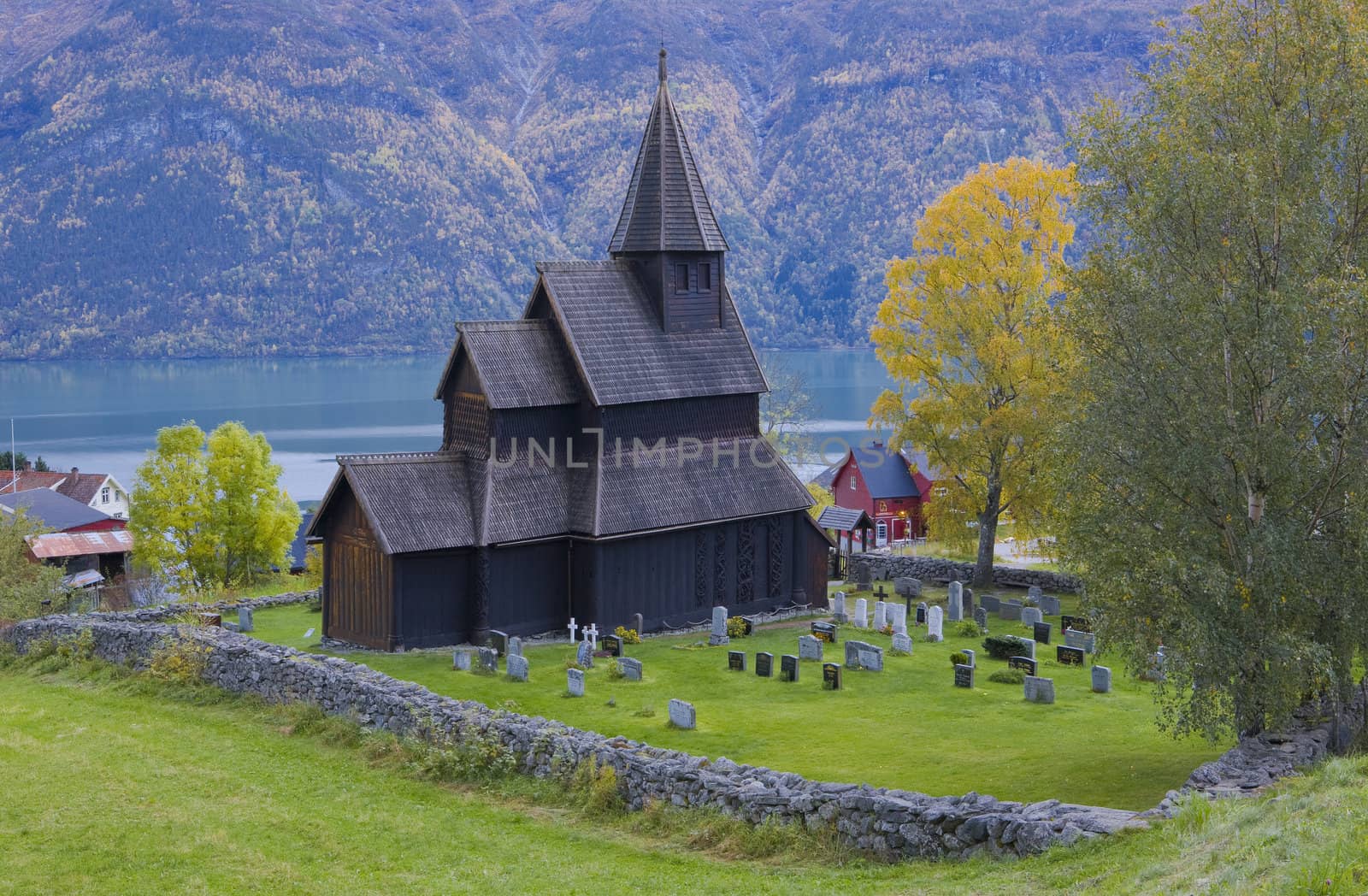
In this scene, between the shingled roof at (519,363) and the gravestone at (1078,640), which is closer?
the gravestone at (1078,640)

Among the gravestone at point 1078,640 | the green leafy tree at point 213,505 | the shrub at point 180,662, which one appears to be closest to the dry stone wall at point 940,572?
the gravestone at point 1078,640

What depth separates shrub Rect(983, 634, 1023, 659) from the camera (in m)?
29.0

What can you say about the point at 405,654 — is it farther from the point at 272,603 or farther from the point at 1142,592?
the point at 1142,592

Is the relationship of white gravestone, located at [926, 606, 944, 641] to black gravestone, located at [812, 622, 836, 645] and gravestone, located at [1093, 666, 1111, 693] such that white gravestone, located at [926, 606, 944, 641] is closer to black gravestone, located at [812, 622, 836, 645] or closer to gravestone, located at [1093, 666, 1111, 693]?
black gravestone, located at [812, 622, 836, 645]

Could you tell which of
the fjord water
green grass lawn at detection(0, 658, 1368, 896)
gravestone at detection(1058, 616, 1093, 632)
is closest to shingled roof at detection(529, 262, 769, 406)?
gravestone at detection(1058, 616, 1093, 632)

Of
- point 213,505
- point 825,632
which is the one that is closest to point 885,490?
point 213,505

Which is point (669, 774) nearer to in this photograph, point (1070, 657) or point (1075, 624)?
point (1070, 657)

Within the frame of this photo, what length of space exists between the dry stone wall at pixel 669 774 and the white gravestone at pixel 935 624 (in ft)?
42.7

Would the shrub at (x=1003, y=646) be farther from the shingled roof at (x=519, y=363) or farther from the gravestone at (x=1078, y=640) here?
the shingled roof at (x=519, y=363)

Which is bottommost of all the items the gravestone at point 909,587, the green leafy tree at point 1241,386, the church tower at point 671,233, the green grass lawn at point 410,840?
the green grass lawn at point 410,840

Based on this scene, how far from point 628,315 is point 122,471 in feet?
243

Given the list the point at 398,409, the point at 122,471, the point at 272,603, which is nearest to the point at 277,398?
the point at 398,409

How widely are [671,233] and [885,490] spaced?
88.6 feet

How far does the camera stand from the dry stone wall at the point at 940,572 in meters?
38.5
